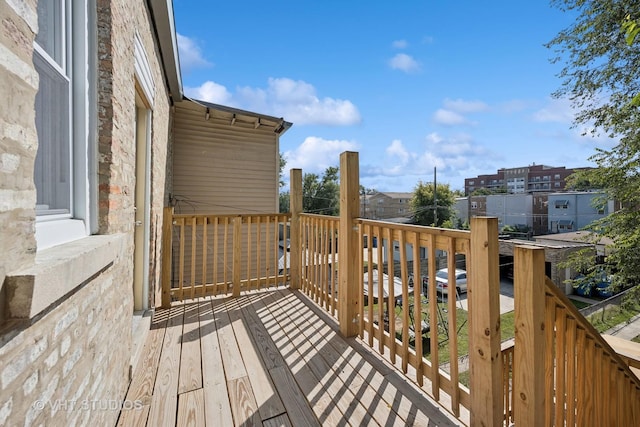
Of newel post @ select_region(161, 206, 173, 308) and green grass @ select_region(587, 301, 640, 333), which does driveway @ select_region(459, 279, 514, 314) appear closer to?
green grass @ select_region(587, 301, 640, 333)

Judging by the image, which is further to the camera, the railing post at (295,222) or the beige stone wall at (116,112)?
the railing post at (295,222)

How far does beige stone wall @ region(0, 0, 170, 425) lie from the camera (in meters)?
0.73

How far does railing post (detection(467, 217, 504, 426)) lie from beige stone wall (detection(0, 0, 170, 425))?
174 centimetres

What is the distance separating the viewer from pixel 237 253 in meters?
3.79

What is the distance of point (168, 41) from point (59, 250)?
11.7 feet

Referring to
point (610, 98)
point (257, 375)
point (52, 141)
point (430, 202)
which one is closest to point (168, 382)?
point (257, 375)

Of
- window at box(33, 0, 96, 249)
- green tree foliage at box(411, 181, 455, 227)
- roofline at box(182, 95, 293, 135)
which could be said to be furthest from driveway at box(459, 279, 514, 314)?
window at box(33, 0, 96, 249)

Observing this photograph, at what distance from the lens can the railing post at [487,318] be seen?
147cm

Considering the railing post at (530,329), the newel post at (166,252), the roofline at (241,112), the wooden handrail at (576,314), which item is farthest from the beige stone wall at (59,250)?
the roofline at (241,112)

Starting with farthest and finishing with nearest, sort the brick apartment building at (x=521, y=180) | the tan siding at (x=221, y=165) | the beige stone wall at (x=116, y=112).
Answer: the brick apartment building at (x=521, y=180) → the tan siding at (x=221, y=165) → the beige stone wall at (x=116, y=112)

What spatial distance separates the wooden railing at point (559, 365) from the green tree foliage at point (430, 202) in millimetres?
22439

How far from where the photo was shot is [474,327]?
5.18 ft

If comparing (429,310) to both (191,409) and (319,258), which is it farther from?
(319,258)

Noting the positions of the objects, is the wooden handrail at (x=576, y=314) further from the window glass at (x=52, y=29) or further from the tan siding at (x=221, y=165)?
the tan siding at (x=221, y=165)
